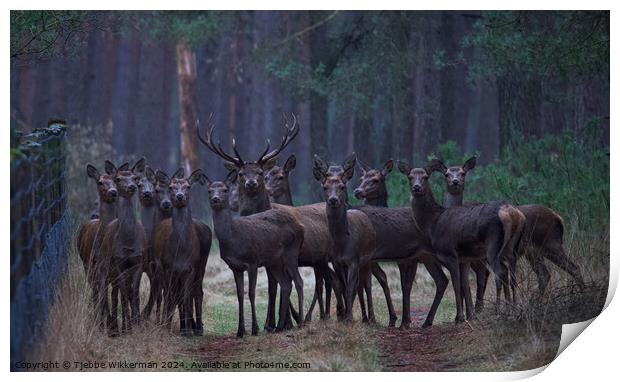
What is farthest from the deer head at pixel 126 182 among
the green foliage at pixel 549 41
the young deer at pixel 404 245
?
the green foliage at pixel 549 41

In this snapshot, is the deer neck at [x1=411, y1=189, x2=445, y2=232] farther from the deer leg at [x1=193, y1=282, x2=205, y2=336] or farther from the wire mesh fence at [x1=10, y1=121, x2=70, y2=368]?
the wire mesh fence at [x1=10, y1=121, x2=70, y2=368]

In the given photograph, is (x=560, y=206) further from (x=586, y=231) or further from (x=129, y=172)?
(x=129, y=172)

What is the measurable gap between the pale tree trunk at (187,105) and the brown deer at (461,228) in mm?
13997

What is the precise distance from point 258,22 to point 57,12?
17096 mm

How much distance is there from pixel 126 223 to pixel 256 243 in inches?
52.8

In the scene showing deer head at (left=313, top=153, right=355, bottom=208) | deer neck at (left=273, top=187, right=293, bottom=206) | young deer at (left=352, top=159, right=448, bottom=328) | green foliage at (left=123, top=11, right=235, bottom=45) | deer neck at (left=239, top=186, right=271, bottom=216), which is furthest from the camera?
green foliage at (left=123, top=11, right=235, bottom=45)

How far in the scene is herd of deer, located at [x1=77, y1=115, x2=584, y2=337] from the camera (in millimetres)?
10922

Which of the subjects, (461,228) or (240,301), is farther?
(461,228)

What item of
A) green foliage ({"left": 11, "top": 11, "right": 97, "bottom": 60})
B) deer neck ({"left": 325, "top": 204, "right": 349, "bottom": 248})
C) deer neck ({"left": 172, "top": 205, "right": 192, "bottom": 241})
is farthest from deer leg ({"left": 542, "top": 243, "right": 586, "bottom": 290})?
green foliage ({"left": 11, "top": 11, "right": 97, "bottom": 60})

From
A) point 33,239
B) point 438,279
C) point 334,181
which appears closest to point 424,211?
point 438,279

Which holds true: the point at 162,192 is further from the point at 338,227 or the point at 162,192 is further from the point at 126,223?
the point at 338,227

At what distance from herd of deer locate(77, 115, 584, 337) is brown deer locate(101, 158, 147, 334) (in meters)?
0.01

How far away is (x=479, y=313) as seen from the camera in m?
11.1

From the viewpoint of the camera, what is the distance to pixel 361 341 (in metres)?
10.1
